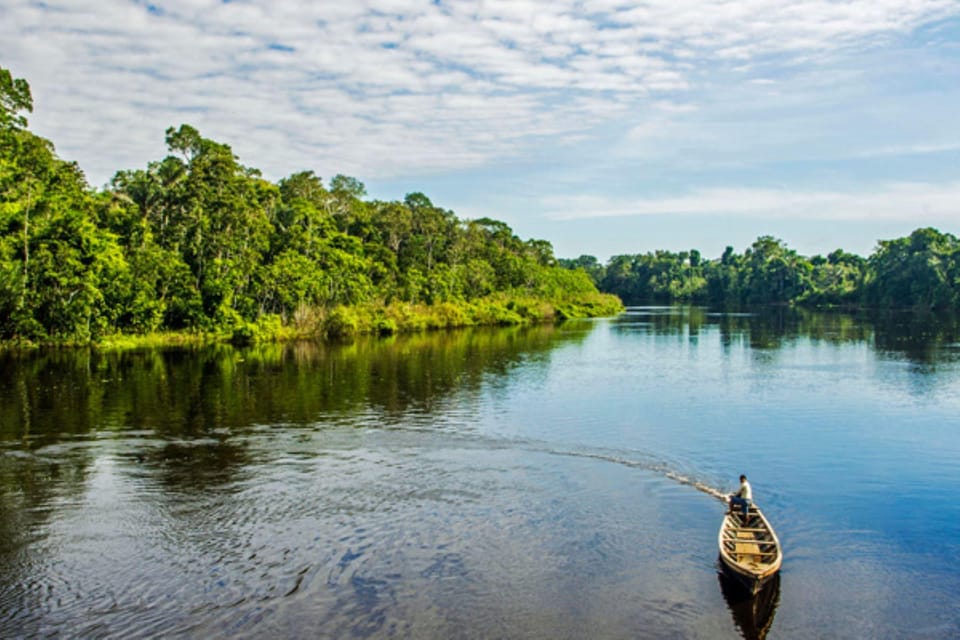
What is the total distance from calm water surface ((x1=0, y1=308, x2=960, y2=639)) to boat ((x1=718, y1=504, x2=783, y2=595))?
65 cm

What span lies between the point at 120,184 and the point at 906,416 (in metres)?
79.8

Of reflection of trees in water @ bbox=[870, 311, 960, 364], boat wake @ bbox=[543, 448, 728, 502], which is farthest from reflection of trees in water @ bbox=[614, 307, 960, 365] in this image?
boat wake @ bbox=[543, 448, 728, 502]

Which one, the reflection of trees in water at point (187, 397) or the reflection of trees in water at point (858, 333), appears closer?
the reflection of trees in water at point (187, 397)

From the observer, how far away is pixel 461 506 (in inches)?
882

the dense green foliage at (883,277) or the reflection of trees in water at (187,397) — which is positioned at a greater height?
the dense green foliage at (883,277)

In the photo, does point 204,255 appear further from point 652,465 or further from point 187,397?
point 652,465

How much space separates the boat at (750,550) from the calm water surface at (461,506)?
25.6 inches

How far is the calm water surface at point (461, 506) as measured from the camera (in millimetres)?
15789

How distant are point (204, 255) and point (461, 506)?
189ft

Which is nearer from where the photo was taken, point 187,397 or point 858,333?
point 187,397

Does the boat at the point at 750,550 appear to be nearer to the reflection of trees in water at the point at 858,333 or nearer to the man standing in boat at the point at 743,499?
the man standing in boat at the point at 743,499

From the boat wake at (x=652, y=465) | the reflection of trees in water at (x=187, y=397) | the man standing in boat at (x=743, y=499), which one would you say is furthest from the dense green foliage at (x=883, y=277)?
the man standing in boat at (x=743, y=499)

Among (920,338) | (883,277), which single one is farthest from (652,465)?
(883,277)

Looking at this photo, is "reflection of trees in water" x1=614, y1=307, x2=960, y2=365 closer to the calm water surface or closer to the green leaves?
the calm water surface
